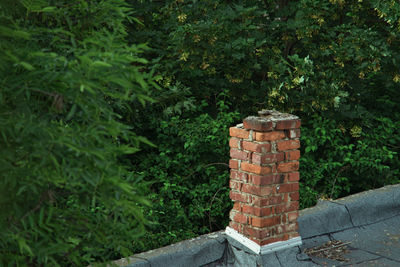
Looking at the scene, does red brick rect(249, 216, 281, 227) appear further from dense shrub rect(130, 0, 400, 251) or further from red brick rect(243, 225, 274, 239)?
dense shrub rect(130, 0, 400, 251)

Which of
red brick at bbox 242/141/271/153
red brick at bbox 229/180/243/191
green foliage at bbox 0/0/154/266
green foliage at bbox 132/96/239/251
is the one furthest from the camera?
green foliage at bbox 132/96/239/251

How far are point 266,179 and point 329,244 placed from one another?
123 cm

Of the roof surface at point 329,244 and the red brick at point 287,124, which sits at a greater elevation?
the red brick at point 287,124

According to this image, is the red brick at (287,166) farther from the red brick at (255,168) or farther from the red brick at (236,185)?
the red brick at (236,185)

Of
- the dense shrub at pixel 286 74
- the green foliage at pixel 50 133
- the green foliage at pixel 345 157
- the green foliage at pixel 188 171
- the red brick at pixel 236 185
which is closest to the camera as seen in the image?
the green foliage at pixel 50 133

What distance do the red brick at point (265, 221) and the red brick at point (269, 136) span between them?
65 centimetres

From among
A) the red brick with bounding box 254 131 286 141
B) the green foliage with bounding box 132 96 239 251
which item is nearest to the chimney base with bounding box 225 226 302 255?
the green foliage with bounding box 132 96 239 251

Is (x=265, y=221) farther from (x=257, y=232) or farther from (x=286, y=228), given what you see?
(x=286, y=228)

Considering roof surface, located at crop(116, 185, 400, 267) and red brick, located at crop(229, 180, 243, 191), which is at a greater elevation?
red brick, located at crop(229, 180, 243, 191)

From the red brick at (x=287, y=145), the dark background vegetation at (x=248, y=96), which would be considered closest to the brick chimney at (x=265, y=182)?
the red brick at (x=287, y=145)

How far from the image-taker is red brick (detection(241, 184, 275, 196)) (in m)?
4.78

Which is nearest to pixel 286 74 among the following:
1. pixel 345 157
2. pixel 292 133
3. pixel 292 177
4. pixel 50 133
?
pixel 345 157

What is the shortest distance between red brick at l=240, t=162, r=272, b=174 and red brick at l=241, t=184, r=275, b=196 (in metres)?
0.12

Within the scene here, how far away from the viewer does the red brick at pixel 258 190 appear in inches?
188
